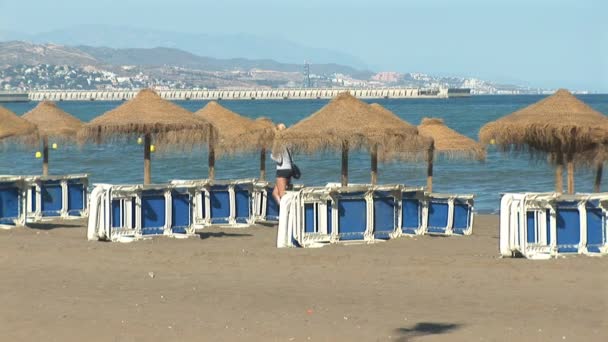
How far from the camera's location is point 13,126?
60.4 feet

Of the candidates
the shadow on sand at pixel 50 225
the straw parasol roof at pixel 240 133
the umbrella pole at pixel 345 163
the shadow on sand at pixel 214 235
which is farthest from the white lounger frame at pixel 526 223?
the straw parasol roof at pixel 240 133

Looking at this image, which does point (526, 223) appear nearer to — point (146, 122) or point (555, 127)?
point (555, 127)

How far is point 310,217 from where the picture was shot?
14047 millimetres

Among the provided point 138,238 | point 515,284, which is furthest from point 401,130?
point 515,284

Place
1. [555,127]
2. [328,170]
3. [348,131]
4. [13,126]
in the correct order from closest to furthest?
1. [555,127]
2. [348,131]
3. [13,126]
4. [328,170]

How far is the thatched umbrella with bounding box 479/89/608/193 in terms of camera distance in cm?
1514

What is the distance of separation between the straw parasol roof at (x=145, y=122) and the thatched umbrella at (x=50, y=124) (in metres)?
3.30

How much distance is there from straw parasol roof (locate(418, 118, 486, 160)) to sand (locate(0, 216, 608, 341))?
5.43 meters

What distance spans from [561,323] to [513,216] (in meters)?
4.00

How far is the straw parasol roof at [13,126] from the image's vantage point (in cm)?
1825

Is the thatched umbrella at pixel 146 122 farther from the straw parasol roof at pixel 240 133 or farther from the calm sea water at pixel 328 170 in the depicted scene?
the calm sea water at pixel 328 170

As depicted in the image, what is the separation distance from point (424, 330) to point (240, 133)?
11765 millimetres

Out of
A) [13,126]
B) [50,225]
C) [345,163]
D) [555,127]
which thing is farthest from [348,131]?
[13,126]

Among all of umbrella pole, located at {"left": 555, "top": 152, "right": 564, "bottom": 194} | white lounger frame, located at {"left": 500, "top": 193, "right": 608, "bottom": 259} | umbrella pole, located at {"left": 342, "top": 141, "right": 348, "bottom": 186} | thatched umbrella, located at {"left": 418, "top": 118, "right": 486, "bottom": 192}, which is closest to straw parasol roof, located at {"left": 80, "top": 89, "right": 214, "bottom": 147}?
umbrella pole, located at {"left": 342, "top": 141, "right": 348, "bottom": 186}
